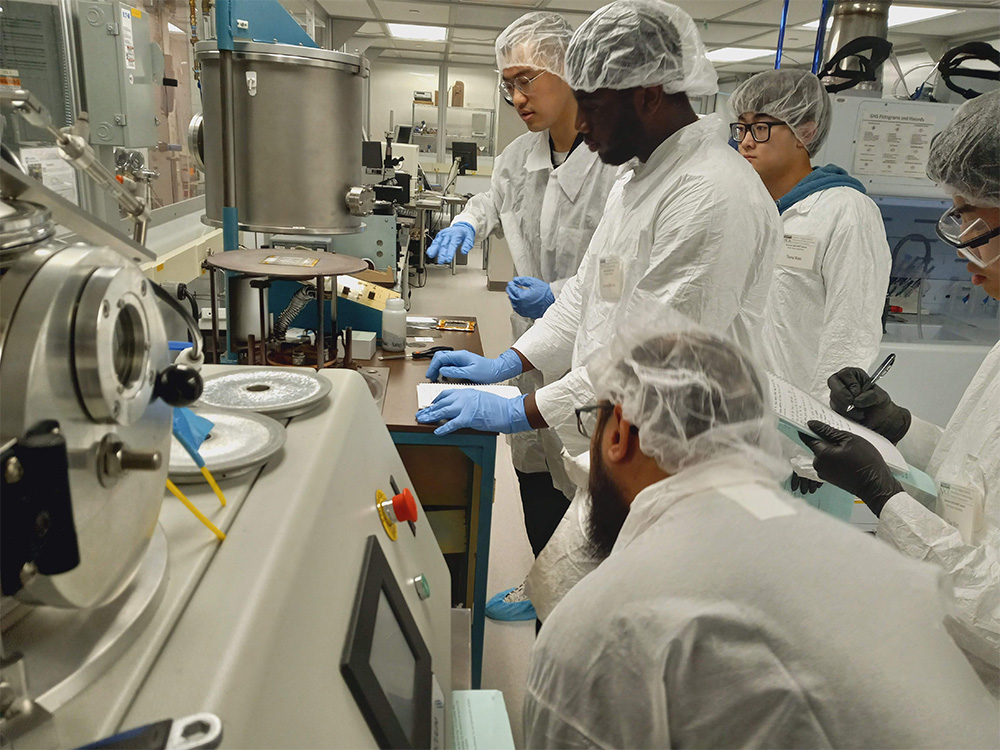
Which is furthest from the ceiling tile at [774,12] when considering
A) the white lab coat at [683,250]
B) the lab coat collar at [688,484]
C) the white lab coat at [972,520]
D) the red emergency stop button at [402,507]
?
the red emergency stop button at [402,507]

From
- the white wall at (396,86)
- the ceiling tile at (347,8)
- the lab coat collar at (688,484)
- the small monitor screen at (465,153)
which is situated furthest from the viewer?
the white wall at (396,86)

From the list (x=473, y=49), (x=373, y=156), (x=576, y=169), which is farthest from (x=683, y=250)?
(x=473, y=49)

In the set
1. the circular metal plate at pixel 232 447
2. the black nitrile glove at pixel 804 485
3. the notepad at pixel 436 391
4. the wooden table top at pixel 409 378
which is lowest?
the black nitrile glove at pixel 804 485

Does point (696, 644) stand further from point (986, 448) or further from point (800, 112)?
point (800, 112)

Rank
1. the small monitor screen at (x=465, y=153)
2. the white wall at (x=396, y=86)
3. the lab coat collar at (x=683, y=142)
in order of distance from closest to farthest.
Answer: the lab coat collar at (x=683, y=142)
the small monitor screen at (x=465, y=153)
the white wall at (x=396, y=86)

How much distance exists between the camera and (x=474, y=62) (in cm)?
1037

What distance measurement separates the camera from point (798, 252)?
2.01m

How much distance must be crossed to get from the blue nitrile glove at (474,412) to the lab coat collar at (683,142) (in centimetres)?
62

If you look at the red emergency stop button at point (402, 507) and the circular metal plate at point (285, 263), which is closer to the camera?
the red emergency stop button at point (402, 507)

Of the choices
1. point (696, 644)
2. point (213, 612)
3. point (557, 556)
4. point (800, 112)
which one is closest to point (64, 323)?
point (213, 612)

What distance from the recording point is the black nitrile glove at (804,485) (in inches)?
77.1

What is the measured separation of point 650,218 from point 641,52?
1.13 feet

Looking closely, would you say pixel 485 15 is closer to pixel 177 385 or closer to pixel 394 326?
pixel 394 326

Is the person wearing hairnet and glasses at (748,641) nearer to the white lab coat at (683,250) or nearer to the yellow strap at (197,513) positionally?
the yellow strap at (197,513)
